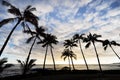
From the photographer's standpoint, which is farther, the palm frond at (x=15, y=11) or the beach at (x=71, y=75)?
the beach at (x=71, y=75)

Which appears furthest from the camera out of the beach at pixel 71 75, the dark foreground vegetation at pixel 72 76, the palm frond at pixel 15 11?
the beach at pixel 71 75

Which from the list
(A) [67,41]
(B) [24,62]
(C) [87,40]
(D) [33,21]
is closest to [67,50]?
(A) [67,41]

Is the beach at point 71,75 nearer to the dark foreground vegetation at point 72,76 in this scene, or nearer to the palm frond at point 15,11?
the dark foreground vegetation at point 72,76

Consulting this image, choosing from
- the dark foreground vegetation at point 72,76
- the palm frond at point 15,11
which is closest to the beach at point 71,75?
the dark foreground vegetation at point 72,76

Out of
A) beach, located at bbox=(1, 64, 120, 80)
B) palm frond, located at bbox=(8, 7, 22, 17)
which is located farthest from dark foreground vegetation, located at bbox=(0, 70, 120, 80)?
palm frond, located at bbox=(8, 7, 22, 17)

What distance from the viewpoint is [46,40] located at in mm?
40156

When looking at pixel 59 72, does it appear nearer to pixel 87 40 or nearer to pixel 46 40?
pixel 46 40

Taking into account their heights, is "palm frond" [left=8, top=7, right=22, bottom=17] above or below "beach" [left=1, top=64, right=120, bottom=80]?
above

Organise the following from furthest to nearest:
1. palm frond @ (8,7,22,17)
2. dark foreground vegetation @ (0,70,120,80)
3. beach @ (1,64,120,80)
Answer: beach @ (1,64,120,80)
dark foreground vegetation @ (0,70,120,80)
palm frond @ (8,7,22,17)

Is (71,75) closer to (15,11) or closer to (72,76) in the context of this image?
(72,76)

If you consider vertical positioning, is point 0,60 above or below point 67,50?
below

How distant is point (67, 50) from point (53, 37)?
16756 mm

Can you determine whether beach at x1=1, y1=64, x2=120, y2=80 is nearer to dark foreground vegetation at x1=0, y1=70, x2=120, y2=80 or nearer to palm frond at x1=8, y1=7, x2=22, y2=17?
dark foreground vegetation at x1=0, y1=70, x2=120, y2=80

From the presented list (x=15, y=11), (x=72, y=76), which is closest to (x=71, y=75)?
A: (x=72, y=76)
